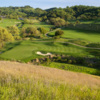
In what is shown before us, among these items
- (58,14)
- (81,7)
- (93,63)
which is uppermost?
(81,7)

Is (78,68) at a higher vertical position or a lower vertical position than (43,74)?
lower

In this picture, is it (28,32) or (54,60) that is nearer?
(54,60)

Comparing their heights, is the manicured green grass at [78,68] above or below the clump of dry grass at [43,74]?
below

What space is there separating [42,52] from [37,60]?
11.9 feet

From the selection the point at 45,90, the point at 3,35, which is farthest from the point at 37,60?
the point at 3,35

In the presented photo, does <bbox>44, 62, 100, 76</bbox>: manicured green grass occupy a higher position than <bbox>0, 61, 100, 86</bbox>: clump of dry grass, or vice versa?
<bbox>0, 61, 100, 86</bbox>: clump of dry grass

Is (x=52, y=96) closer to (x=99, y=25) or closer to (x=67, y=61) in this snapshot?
(x=67, y=61)

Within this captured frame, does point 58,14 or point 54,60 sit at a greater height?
point 58,14

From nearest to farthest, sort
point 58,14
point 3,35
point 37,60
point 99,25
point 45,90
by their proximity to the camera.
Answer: point 45,90
point 37,60
point 3,35
point 99,25
point 58,14

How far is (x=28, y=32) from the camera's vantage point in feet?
223

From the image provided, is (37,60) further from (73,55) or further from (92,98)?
(92,98)

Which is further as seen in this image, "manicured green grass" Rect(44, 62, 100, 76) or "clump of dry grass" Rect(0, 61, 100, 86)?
"manicured green grass" Rect(44, 62, 100, 76)

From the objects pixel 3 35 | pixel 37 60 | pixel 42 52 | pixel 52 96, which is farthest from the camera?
pixel 3 35

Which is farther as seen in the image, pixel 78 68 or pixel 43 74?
pixel 78 68
